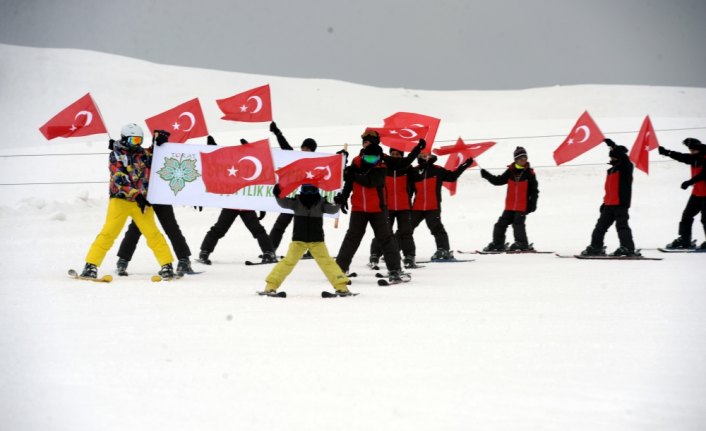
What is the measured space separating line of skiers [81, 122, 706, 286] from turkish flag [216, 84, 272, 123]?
1.23 metres

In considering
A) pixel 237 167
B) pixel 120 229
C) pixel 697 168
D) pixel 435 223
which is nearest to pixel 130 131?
pixel 120 229

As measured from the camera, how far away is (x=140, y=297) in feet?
30.5

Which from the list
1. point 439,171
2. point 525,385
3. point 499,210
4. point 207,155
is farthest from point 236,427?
point 499,210

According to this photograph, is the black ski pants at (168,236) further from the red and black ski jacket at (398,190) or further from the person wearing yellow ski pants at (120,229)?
the red and black ski jacket at (398,190)

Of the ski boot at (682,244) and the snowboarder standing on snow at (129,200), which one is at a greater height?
the snowboarder standing on snow at (129,200)

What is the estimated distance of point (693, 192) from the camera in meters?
14.0

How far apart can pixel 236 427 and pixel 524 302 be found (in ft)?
15.1

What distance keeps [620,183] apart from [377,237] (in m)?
4.23

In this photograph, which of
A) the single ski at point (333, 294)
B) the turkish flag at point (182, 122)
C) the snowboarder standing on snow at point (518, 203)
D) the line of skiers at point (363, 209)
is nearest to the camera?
the single ski at point (333, 294)

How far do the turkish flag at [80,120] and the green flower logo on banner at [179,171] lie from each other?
948mm

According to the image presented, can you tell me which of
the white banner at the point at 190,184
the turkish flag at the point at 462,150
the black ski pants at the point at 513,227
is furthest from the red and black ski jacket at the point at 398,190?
the black ski pants at the point at 513,227

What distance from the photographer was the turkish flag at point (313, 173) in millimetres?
9664

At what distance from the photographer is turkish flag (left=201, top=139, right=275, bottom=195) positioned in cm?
A: 1090

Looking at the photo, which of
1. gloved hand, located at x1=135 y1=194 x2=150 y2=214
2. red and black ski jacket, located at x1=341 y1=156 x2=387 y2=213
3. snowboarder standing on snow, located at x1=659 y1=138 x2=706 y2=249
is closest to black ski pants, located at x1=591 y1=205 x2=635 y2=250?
snowboarder standing on snow, located at x1=659 y1=138 x2=706 y2=249
